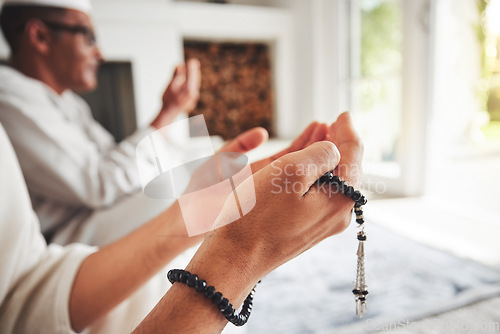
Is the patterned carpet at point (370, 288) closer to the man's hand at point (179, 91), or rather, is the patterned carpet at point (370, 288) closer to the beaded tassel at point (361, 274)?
the beaded tassel at point (361, 274)

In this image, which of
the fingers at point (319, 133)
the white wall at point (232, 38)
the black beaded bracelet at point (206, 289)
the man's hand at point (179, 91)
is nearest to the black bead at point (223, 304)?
the black beaded bracelet at point (206, 289)

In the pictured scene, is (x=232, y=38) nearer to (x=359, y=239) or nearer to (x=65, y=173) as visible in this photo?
(x=65, y=173)

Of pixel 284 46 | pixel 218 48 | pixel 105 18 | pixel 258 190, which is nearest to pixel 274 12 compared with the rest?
pixel 284 46

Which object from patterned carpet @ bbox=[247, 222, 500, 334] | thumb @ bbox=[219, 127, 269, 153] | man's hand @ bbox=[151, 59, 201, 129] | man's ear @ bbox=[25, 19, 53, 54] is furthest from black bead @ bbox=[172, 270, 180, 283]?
man's ear @ bbox=[25, 19, 53, 54]

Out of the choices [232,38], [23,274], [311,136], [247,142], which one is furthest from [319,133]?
[232,38]

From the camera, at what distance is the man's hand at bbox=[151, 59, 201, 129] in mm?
906

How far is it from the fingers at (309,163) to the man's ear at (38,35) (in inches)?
36.9

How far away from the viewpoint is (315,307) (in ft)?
2.45

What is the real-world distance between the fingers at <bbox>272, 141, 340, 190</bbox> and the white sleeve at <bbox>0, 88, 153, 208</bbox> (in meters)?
0.65

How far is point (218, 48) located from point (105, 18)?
1.14 meters

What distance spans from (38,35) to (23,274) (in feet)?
2.46

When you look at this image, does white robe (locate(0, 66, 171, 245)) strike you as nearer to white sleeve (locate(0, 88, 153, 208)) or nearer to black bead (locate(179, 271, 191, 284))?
white sleeve (locate(0, 88, 153, 208))

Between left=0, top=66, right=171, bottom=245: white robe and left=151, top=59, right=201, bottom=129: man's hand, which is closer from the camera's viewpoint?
left=0, top=66, right=171, bottom=245: white robe

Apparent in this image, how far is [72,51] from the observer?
0.98 meters
